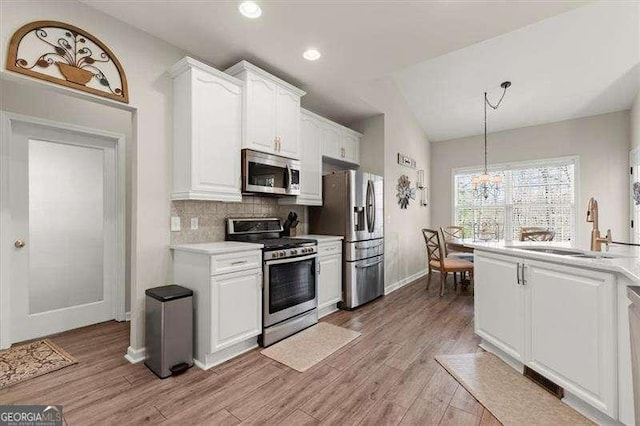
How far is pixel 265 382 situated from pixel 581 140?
6.22 meters

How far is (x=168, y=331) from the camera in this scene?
2180 millimetres

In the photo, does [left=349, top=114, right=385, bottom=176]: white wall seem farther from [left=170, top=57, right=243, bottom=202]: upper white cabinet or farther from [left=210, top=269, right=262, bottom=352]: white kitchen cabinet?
[left=210, top=269, right=262, bottom=352]: white kitchen cabinet

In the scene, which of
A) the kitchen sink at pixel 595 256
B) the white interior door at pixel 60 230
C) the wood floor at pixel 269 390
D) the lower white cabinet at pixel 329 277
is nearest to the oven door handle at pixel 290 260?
the lower white cabinet at pixel 329 277

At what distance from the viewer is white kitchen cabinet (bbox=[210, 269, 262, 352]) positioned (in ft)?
7.58

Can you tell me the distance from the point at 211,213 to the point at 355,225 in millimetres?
1823

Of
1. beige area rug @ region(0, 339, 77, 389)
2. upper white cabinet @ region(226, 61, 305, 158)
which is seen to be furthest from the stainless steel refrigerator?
beige area rug @ region(0, 339, 77, 389)

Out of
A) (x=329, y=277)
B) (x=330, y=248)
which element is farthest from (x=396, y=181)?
(x=329, y=277)

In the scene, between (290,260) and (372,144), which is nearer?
(290,260)

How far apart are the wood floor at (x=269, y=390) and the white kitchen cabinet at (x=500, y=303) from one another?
0.36 m

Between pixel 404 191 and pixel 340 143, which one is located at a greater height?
pixel 340 143

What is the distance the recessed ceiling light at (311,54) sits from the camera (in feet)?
9.23

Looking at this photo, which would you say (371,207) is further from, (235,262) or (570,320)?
(570,320)

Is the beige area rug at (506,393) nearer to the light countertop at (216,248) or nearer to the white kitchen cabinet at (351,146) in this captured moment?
the light countertop at (216,248)

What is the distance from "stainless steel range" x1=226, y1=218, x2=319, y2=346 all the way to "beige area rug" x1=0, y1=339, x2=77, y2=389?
1632 millimetres
